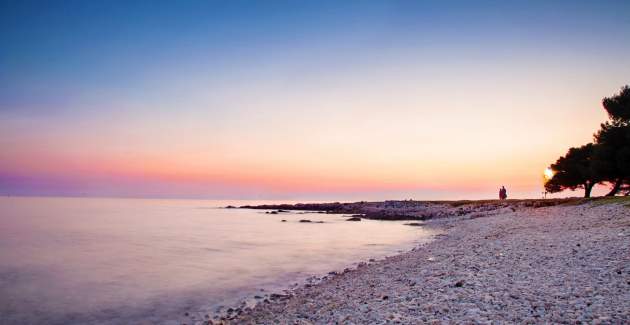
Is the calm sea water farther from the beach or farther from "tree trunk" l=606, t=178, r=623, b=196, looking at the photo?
"tree trunk" l=606, t=178, r=623, b=196

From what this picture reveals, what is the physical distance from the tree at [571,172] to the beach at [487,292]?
52.1 m

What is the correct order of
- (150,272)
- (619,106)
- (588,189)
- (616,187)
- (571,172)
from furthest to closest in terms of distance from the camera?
(571,172) < (588,189) < (616,187) < (619,106) < (150,272)

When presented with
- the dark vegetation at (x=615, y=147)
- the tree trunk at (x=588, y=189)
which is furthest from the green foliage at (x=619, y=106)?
the tree trunk at (x=588, y=189)

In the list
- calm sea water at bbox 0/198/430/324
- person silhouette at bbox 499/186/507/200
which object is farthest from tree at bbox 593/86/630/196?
calm sea water at bbox 0/198/430/324

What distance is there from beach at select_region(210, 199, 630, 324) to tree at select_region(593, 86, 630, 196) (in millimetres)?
34636

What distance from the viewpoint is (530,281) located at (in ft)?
36.2

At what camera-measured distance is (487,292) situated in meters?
10.3

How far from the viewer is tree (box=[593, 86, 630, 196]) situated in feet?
149

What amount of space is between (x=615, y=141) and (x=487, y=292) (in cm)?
4805

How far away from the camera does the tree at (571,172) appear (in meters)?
62.7

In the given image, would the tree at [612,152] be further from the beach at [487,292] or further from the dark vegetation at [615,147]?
the beach at [487,292]

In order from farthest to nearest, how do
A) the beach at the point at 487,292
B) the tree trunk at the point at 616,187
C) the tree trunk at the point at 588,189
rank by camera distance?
1. the tree trunk at the point at 588,189
2. the tree trunk at the point at 616,187
3. the beach at the point at 487,292

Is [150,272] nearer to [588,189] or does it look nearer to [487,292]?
[487,292]

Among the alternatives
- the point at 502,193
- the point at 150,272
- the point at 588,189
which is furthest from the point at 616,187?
the point at 150,272
